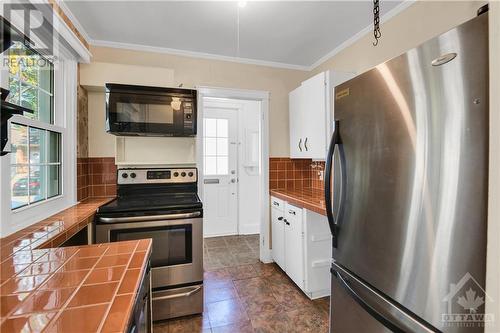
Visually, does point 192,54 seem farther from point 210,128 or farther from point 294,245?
point 294,245

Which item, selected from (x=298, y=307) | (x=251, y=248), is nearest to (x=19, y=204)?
(x=298, y=307)

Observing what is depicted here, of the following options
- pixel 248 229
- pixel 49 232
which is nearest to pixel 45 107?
pixel 49 232

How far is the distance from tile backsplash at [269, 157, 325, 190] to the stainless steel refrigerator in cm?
172

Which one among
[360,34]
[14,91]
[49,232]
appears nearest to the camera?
[49,232]

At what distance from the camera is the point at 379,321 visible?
3.17ft

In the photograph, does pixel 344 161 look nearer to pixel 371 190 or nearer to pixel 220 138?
pixel 371 190

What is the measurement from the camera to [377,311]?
97 centimetres

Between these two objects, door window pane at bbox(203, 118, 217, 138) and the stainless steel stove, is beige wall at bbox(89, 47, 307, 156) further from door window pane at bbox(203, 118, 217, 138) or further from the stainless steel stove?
door window pane at bbox(203, 118, 217, 138)

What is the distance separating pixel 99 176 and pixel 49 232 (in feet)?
3.89

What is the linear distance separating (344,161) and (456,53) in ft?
1.98

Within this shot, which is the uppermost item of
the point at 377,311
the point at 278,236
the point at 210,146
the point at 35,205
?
the point at 210,146

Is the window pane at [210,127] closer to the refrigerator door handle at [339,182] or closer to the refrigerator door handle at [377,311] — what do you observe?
the refrigerator door handle at [339,182]

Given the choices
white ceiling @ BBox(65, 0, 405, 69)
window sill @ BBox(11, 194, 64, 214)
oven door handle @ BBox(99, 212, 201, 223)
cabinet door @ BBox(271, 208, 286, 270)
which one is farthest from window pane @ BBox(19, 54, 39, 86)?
cabinet door @ BBox(271, 208, 286, 270)

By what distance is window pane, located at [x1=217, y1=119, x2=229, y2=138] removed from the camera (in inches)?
150
